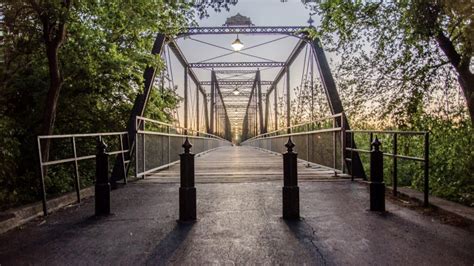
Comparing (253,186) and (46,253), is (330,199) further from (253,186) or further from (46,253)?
(46,253)

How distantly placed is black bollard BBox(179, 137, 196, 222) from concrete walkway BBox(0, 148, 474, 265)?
124 mm

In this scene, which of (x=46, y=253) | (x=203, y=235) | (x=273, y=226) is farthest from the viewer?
(x=273, y=226)

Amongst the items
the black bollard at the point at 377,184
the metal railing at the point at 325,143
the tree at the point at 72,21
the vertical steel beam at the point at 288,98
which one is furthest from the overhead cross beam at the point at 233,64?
the black bollard at the point at 377,184

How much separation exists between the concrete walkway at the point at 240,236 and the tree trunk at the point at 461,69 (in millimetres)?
2715

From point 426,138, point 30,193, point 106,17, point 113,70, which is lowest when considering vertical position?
point 30,193

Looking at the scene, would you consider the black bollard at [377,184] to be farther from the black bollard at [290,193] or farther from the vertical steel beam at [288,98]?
the vertical steel beam at [288,98]

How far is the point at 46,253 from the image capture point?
3.51m

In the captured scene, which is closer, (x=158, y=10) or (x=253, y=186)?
(x=253, y=186)

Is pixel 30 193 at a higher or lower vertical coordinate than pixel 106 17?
lower

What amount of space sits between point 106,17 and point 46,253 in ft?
18.7

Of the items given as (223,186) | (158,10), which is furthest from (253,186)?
(158,10)

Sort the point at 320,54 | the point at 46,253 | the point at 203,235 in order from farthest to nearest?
the point at 320,54 → the point at 203,235 → the point at 46,253

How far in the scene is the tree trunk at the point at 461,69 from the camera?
7.02 meters

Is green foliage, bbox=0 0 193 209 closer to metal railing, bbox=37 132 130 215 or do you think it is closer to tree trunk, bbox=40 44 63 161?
metal railing, bbox=37 132 130 215
